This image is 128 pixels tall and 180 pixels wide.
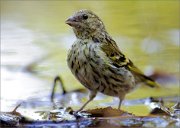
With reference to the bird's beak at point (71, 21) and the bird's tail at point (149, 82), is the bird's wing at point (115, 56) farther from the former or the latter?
the bird's beak at point (71, 21)

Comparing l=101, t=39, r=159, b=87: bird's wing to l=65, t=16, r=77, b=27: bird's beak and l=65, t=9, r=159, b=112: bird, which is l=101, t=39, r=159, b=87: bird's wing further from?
l=65, t=16, r=77, b=27: bird's beak

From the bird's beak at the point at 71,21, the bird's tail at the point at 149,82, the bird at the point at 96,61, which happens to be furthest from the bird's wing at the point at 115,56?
the bird's beak at the point at 71,21

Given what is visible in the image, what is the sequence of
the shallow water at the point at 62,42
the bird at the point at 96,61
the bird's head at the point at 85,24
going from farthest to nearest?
1. the shallow water at the point at 62,42
2. the bird's head at the point at 85,24
3. the bird at the point at 96,61

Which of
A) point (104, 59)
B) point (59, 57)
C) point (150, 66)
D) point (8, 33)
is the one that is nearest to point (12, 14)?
point (8, 33)

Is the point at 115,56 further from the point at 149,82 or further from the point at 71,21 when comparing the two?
the point at 149,82

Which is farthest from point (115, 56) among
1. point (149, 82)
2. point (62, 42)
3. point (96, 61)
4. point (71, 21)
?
point (62, 42)

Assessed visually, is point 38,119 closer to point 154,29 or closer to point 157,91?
point 157,91
